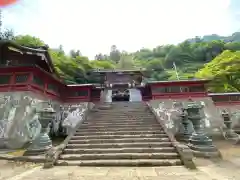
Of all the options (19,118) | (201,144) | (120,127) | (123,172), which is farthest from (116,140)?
(19,118)

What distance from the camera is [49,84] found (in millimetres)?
13625

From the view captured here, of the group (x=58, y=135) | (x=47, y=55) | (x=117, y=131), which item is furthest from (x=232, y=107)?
(x=47, y=55)

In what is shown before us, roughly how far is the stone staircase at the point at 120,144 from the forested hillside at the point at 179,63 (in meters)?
10.2

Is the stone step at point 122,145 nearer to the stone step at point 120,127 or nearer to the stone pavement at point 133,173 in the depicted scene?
the stone pavement at point 133,173

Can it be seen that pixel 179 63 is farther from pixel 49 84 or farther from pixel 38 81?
pixel 38 81

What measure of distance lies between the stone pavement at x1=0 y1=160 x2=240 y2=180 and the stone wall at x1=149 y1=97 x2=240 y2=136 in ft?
24.0

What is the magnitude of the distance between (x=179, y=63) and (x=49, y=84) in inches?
2210

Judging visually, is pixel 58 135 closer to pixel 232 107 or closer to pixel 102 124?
pixel 102 124

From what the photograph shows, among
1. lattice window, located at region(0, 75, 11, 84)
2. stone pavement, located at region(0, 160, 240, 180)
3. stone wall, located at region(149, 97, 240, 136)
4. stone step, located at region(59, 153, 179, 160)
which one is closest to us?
stone pavement, located at region(0, 160, 240, 180)

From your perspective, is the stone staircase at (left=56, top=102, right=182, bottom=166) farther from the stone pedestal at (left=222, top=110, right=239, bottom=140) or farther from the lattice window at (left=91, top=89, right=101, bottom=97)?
the stone pedestal at (left=222, top=110, right=239, bottom=140)

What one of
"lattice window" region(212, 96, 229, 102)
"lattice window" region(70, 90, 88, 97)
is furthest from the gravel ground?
"lattice window" region(212, 96, 229, 102)

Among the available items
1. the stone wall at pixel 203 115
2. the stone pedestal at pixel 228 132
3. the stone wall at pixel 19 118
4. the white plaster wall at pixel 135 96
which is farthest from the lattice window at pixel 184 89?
the stone wall at pixel 19 118

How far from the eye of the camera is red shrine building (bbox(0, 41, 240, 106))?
11.2 m

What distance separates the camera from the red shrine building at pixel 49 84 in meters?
11.2
